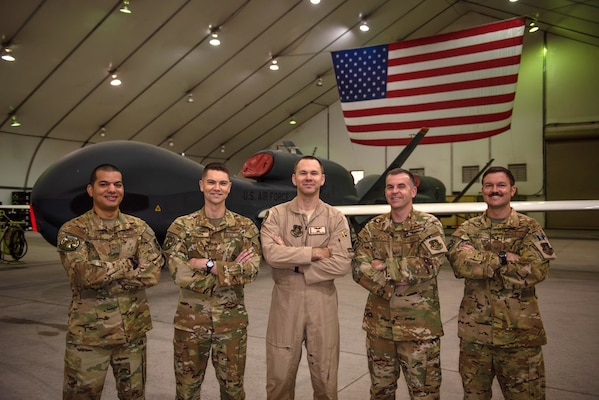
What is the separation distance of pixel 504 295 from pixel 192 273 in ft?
6.24

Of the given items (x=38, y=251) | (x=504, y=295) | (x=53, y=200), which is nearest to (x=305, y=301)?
(x=504, y=295)

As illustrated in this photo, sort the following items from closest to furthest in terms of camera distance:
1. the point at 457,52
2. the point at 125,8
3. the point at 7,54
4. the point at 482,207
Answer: the point at 482,207 → the point at 125,8 → the point at 457,52 → the point at 7,54

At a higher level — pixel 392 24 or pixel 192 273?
pixel 392 24

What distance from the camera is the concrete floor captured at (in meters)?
3.45

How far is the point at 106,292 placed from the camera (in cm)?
276

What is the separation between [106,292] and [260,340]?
2.16 metres

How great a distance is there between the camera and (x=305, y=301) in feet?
9.32

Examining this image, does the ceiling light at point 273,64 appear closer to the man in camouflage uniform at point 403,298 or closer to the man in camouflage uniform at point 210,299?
the man in camouflage uniform at point 210,299

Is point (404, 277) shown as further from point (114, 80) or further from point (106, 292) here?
point (114, 80)

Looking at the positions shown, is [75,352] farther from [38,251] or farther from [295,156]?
[38,251]

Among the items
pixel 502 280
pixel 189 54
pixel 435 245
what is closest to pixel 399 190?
pixel 435 245

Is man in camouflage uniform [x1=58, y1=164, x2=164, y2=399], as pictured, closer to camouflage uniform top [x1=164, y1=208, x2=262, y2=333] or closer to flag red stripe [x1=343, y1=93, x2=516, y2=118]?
camouflage uniform top [x1=164, y1=208, x2=262, y2=333]

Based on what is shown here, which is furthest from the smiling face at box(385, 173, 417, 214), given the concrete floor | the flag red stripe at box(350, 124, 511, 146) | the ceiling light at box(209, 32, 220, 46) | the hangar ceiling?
the ceiling light at box(209, 32, 220, 46)

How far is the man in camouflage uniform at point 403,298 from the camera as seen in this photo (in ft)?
8.92
